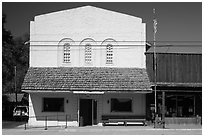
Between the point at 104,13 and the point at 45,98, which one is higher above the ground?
the point at 104,13

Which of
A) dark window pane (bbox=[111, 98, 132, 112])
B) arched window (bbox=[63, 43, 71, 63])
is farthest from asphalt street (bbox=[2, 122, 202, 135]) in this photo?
arched window (bbox=[63, 43, 71, 63])

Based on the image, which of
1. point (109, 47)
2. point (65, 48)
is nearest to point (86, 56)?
point (65, 48)

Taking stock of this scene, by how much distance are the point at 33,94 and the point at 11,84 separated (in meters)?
25.6

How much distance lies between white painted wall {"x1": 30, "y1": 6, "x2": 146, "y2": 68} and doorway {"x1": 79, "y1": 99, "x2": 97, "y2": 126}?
8.53 feet

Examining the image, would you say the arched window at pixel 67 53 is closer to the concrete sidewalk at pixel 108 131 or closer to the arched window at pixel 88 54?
the arched window at pixel 88 54

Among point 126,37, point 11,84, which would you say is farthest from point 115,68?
point 11,84

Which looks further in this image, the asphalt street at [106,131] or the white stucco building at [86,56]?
the white stucco building at [86,56]

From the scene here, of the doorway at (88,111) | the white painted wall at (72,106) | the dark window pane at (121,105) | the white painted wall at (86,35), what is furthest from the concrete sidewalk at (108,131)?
the white painted wall at (86,35)

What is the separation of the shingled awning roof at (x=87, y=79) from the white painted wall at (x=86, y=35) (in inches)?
21.9

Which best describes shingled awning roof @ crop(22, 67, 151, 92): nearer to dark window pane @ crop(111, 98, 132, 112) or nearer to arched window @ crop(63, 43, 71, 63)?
arched window @ crop(63, 43, 71, 63)

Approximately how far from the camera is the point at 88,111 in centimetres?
2661

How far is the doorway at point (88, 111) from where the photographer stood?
87.0ft

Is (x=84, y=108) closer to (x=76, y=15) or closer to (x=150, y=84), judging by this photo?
(x=150, y=84)

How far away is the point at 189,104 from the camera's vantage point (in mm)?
26859
